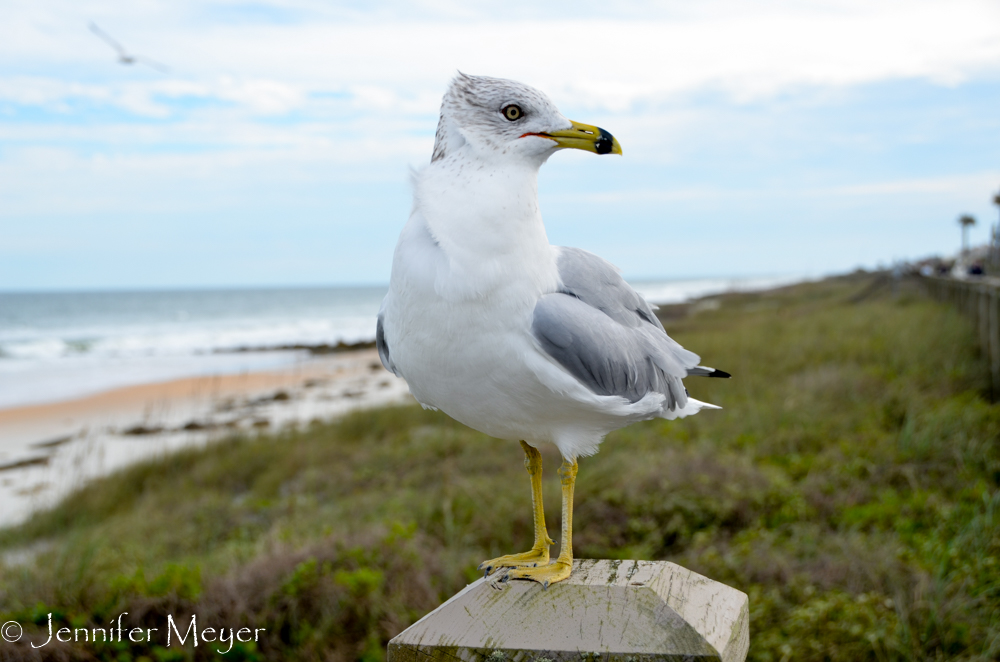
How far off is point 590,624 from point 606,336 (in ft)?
2.09

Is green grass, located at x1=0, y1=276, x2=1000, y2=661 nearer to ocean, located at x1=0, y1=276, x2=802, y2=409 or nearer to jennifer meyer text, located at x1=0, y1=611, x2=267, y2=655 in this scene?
jennifer meyer text, located at x1=0, y1=611, x2=267, y2=655

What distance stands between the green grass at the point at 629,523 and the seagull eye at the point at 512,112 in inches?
139

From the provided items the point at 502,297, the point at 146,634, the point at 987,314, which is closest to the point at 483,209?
the point at 502,297

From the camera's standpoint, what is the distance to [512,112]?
5.23ft

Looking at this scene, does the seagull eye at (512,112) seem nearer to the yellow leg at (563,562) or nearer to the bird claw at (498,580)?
the yellow leg at (563,562)

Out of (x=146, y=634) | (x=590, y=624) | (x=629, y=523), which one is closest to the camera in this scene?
(x=590, y=624)

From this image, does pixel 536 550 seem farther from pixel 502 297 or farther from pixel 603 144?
pixel 603 144

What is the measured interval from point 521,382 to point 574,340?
0.15m

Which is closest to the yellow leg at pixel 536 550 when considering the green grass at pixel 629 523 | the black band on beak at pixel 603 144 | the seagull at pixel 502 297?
the seagull at pixel 502 297

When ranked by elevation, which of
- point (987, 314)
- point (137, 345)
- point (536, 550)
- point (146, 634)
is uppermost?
point (536, 550)

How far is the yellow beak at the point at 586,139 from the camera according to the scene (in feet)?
5.21

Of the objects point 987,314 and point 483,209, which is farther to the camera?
point 987,314

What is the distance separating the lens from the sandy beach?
416 inches

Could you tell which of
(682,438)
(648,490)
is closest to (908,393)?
(682,438)
